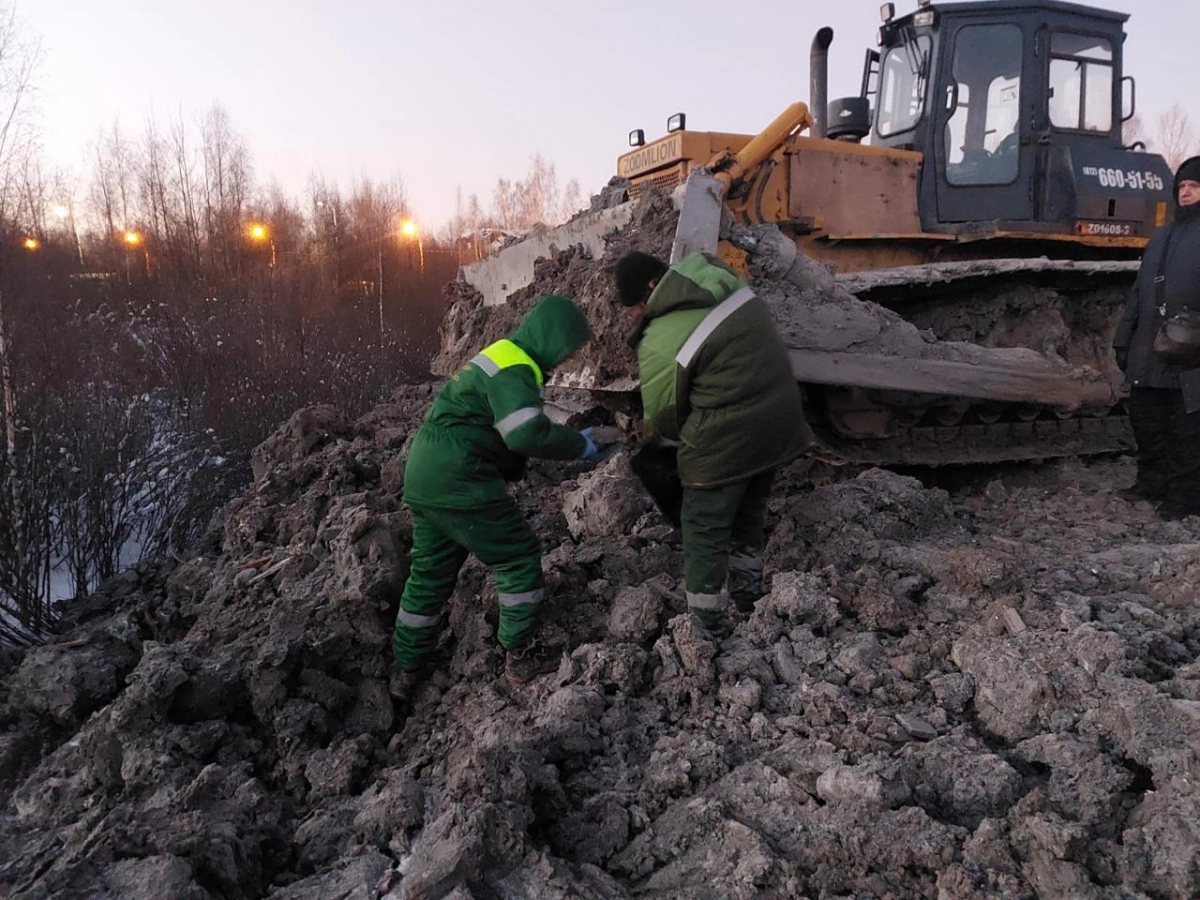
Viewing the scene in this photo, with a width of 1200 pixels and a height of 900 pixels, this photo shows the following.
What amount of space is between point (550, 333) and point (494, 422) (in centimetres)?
40

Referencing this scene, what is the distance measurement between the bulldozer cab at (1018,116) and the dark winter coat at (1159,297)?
2.14 m

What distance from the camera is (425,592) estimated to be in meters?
3.39

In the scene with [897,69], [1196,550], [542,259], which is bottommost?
[1196,550]

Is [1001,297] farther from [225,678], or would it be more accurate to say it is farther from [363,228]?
→ [363,228]

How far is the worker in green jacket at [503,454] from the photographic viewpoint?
3104 millimetres

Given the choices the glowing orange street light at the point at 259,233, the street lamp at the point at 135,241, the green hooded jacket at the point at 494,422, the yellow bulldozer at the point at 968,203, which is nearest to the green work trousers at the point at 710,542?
the green hooded jacket at the point at 494,422

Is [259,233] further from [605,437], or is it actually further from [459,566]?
[459,566]

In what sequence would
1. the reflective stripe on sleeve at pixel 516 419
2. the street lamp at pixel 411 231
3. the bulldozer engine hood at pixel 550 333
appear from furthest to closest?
1. the street lamp at pixel 411 231
2. the bulldozer engine hood at pixel 550 333
3. the reflective stripe on sleeve at pixel 516 419

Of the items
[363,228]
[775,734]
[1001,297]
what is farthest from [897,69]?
[363,228]

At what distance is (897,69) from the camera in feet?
23.7

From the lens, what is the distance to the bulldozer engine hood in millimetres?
3164

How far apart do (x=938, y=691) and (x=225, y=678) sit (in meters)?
2.47

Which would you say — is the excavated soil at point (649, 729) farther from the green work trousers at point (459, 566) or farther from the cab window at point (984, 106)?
the cab window at point (984, 106)

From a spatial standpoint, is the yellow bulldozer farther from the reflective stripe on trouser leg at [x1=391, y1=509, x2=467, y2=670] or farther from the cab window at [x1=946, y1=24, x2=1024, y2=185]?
the reflective stripe on trouser leg at [x1=391, y1=509, x2=467, y2=670]
